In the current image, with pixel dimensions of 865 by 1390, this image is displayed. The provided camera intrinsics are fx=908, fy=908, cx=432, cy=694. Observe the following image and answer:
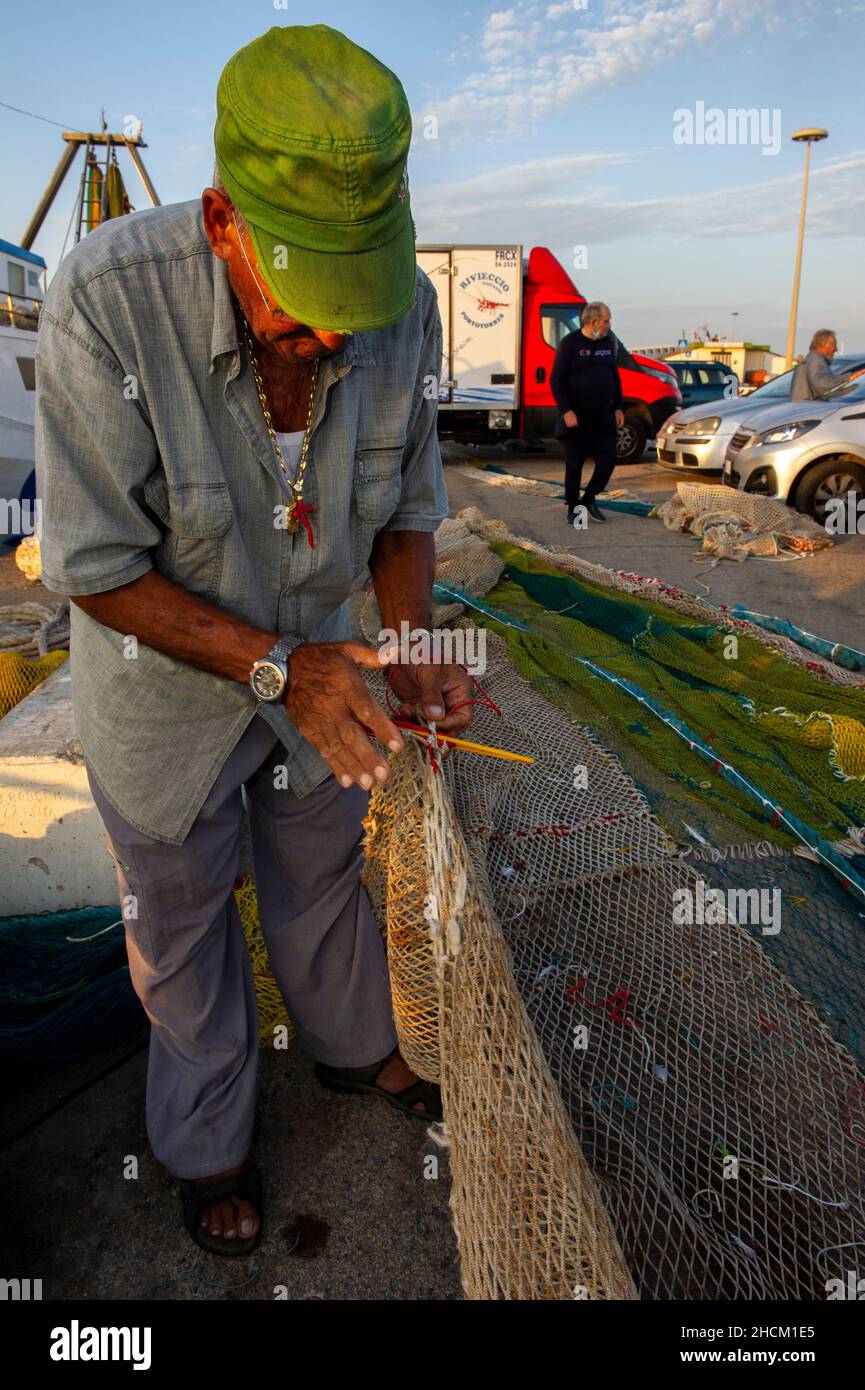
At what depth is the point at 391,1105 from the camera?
246 centimetres

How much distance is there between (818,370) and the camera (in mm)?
10680

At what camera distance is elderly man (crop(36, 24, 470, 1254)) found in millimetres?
1452

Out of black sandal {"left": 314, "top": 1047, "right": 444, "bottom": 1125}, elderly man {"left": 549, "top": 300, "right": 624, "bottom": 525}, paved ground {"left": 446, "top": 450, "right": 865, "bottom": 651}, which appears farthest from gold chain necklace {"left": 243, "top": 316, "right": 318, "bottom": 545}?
elderly man {"left": 549, "top": 300, "right": 624, "bottom": 525}

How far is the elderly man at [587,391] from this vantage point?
31.8 feet

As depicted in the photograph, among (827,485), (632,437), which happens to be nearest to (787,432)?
(827,485)

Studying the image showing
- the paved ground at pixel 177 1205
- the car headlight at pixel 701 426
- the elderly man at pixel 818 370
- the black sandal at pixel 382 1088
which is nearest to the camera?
the paved ground at pixel 177 1205

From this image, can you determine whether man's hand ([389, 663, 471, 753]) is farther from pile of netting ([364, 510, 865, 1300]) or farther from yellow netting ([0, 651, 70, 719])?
yellow netting ([0, 651, 70, 719])

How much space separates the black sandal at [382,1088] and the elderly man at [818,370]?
10.3m

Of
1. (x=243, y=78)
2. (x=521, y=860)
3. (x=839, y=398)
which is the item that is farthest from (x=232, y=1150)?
(x=839, y=398)

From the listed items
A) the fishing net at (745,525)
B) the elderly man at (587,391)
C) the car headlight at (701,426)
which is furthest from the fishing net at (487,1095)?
the car headlight at (701,426)

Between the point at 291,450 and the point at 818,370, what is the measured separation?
10.6 m

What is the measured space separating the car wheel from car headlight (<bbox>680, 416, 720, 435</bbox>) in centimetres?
321

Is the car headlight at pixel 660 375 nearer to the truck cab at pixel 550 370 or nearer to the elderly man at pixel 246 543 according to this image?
the truck cab at pixel 550 370
